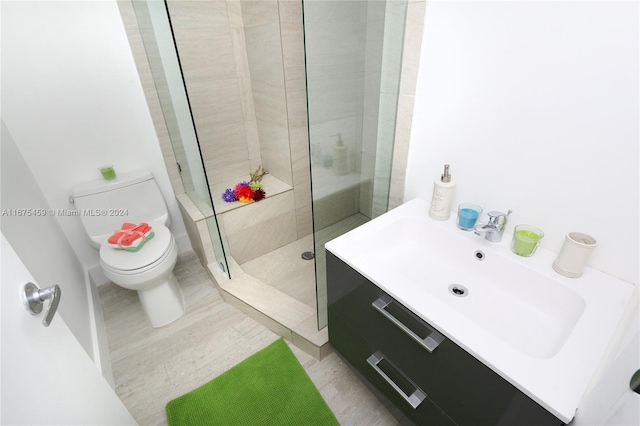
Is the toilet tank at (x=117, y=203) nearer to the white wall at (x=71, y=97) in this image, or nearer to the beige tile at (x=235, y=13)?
the white wall at (x=71, y=97)

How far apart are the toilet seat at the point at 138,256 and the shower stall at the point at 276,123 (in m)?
0.24

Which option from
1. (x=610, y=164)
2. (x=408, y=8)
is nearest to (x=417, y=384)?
(x=610, y=164)

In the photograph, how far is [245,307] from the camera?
1.80 meters

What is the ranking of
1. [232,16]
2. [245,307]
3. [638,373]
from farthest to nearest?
[232,16] < [245,307] < [638,373]

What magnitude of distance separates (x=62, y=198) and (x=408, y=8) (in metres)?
2.13

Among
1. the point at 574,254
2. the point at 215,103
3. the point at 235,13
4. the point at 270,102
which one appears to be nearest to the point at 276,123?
the point at 270,102

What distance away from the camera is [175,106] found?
64.1 inches

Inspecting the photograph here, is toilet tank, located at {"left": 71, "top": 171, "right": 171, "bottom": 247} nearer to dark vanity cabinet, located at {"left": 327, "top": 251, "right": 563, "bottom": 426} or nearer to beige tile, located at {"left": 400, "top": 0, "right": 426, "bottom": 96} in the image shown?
dark vanity cabinet, located at {"left": 327, "top": 251, "right": 563, "bottom": 426}

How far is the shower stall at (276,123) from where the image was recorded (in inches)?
46.8

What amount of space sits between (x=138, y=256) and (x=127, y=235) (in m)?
0.14

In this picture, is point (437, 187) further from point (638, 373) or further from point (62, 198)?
point (62, 198)

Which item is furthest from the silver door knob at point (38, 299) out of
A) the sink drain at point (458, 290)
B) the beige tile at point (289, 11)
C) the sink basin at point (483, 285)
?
the beige tile at point (289, 11)

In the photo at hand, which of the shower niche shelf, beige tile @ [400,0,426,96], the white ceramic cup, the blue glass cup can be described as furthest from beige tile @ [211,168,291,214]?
the white ceramic cup

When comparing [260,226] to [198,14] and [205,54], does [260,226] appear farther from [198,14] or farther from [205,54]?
[198,14]
